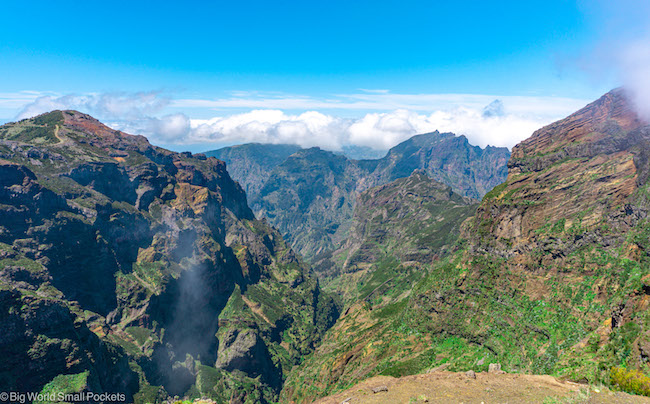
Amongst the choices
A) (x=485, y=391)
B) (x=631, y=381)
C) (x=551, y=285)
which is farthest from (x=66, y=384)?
(x=551, y=285)

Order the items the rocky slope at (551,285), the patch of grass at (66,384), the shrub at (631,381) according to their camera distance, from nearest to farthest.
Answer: the shrub at (631,381)
the rocky slope at (551,285)
the patch of grass at (66,384)

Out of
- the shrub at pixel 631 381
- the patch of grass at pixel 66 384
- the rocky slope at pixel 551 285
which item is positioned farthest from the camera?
the patch of grass at pixel 66 384

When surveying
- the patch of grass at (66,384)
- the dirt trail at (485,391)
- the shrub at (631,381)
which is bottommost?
the patch of grass at (66,384)

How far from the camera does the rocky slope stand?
80.7 meters

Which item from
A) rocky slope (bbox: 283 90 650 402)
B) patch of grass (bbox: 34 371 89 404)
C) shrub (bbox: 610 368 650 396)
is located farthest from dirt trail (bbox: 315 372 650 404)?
patch of grass (bbox: 34 371 89 404)

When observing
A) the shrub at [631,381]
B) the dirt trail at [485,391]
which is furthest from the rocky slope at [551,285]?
the dirt trail at [485,391]

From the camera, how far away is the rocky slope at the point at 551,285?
8069cm

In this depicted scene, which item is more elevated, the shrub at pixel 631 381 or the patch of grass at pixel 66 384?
the shrub at pixel 631 381

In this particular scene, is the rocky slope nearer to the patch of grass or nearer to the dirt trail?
the dirt trail

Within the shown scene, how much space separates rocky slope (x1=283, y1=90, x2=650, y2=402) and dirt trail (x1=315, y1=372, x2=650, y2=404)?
824cm

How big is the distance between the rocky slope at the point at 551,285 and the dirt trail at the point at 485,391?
8.24 m

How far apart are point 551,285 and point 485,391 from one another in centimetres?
9205

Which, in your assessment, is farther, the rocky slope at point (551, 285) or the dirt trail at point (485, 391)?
the rocky slope at point (551, 285)

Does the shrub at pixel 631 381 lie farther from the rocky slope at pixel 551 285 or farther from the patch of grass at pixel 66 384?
the patch of grass at pixel 66 384
